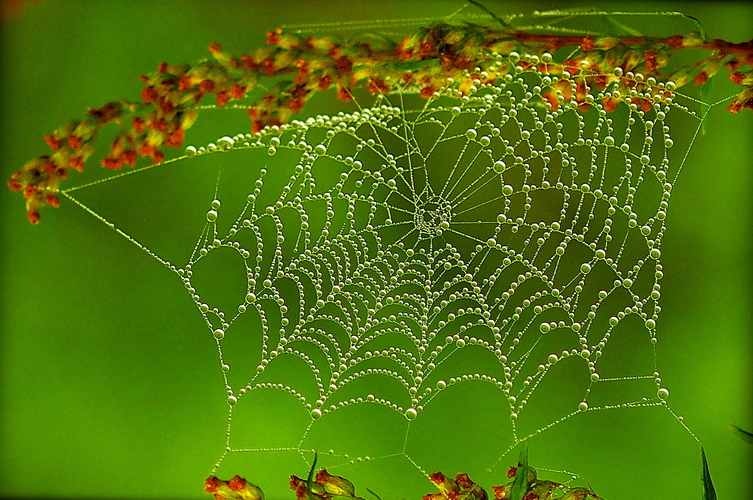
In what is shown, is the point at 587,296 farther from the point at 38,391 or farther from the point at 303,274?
the point at 38,391

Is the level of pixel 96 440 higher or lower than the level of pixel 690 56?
lower

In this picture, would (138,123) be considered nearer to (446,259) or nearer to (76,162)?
(76,162)

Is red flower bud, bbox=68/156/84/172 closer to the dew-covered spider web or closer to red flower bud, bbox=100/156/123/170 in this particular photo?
red flower bud, bbox=100/156/123/170

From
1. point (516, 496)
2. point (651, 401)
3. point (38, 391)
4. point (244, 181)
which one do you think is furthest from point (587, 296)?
point (38, 391)

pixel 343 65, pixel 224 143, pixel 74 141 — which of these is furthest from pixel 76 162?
pixel 343 65

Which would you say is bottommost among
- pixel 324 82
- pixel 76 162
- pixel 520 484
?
pixel 520 484

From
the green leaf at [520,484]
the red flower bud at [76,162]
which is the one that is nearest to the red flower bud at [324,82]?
the red flower bud at [76,162]
